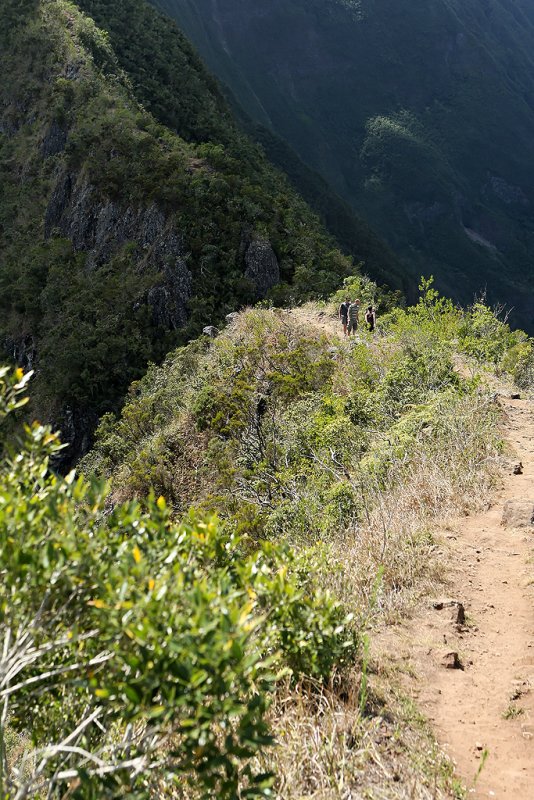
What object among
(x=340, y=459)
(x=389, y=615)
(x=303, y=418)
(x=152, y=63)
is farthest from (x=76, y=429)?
(x=152, y=63)

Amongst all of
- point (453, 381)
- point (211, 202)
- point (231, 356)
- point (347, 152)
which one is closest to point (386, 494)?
point (453, 381)

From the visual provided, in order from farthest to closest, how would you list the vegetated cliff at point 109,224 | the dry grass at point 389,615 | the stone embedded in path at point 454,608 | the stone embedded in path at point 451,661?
the vegetated cliff at point 109,224 → the stone embedded in path at point 454,608 → the stone embedded in path at point 451,661 → the dry grass at point 389,615

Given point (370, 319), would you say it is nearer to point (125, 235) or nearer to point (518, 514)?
point (518, 514)

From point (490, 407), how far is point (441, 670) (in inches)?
176

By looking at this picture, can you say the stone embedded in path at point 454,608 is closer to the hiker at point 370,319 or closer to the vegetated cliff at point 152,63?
the hiker at point 370,319

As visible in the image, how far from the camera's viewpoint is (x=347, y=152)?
95562 mm

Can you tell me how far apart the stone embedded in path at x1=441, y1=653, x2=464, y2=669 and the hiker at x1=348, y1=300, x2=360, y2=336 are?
10125 millimetres

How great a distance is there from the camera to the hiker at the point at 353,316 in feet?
43.0

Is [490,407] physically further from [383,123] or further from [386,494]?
[383,123]

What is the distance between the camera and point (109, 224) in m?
23.6

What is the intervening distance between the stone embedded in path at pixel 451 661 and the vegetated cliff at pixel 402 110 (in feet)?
255

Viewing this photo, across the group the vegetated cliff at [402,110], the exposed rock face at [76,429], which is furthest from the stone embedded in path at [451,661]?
the vegetated cliff at [402,110]

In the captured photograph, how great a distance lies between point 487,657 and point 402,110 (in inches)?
4442

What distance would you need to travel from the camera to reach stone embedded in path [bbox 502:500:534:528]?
492 cm
